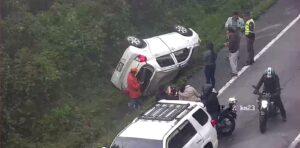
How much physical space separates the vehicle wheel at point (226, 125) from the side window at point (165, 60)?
436 centimetres

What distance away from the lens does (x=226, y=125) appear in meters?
16.1

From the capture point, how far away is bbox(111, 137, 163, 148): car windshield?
525 inches

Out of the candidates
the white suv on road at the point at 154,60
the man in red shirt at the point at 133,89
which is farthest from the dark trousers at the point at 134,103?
the white suv on road at the point at 154,60

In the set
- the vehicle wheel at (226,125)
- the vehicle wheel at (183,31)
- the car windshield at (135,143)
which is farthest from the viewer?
the vehicle wheel at (183,31)

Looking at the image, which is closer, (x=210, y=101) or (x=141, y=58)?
(x=210, y=101)

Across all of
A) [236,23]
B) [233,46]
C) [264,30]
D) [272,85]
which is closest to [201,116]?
[272,85]

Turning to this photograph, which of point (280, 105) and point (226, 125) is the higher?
point (280, 105)

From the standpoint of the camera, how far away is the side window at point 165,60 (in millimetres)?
19812

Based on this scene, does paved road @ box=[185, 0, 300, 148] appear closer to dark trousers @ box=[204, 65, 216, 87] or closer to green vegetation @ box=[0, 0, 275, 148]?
dark trousers @ box=[204, 65, 216, 87]

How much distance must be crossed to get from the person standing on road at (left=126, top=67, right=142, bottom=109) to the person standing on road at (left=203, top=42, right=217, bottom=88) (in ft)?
7.56

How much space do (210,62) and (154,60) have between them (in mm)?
2206

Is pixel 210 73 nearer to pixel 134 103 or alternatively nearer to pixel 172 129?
pixel 134 103

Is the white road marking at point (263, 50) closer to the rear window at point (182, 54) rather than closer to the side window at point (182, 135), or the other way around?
the rear window at point (182, 54)

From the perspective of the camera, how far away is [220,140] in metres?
16.1
